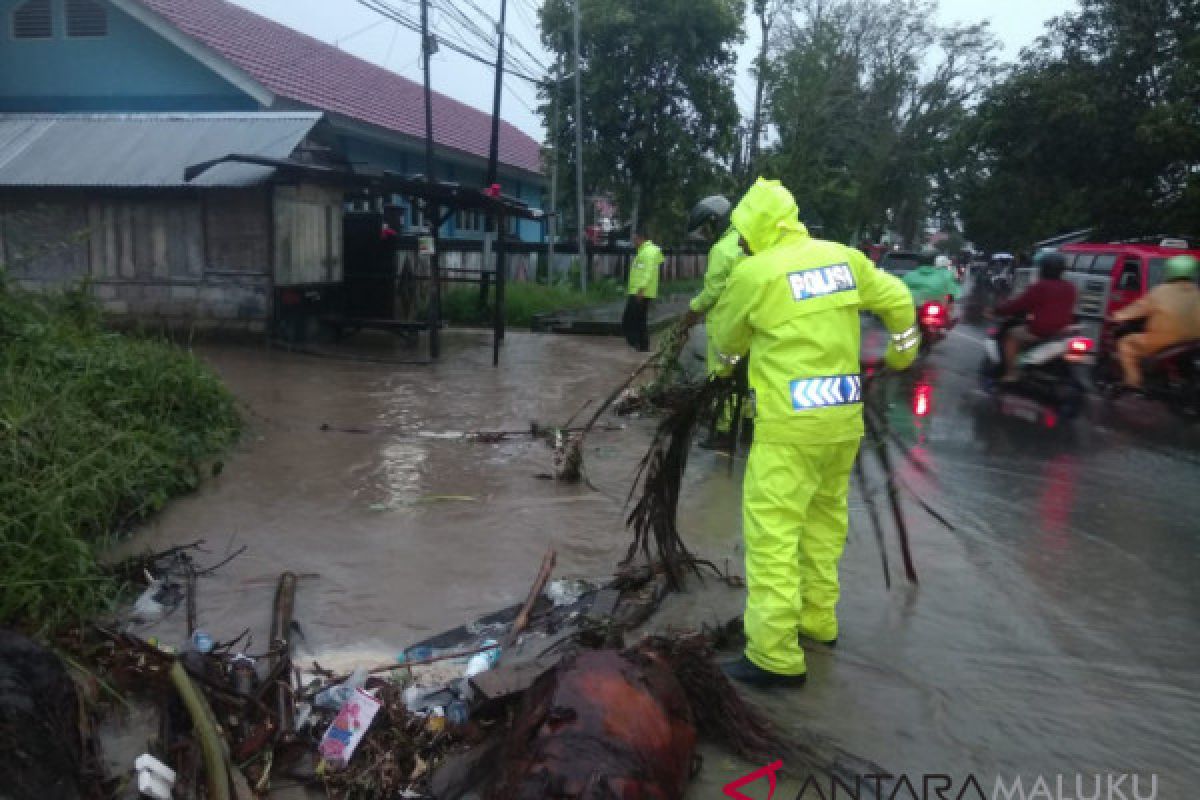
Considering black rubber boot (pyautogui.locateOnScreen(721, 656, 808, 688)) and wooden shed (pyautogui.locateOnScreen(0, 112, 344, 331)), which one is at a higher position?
wooden shed (pyautogui.locateOnScreen(0, 112, 344, 331))

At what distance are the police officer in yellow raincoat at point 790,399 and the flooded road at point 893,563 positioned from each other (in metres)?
0.38

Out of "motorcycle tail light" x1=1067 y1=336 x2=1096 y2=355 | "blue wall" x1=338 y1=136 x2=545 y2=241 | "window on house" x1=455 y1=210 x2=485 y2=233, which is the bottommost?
"motorcycle tail light" x1=1067 y1=336 x2=1096 y2=355

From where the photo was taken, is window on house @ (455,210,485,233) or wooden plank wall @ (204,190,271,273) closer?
wooden plank wall @ (204,190,271,273)

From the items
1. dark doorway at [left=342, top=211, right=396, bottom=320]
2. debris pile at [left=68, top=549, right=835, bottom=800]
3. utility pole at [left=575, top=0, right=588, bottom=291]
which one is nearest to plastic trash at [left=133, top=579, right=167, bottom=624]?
debris pile at [left=68, top=549, right=835, bottom=800]

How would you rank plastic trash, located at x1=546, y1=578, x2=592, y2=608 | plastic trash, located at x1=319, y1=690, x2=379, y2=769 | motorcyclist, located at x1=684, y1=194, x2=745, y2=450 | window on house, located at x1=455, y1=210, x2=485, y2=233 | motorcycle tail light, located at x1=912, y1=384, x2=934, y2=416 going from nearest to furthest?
1. plastic trash, located at x1=319, y1=690, x2=379, y2=769
2. plastic trash, located at x1=546, y1=578, x2=592, y2=608
3. motorcyclist, located at x1=684, y1=194, x2=745, y2=450
4. motorcycle tail light, located at x1=912, y1=384, x2=934, y2=416
5. window on house, located at x1=455, y1=210, x2=485, y2=233

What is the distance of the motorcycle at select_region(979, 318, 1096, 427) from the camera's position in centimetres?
914

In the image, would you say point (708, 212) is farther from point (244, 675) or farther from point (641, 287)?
point (244, 675)

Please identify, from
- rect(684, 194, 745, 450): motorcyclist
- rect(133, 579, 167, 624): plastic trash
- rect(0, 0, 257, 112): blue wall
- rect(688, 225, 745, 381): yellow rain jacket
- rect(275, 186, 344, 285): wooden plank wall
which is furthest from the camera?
rect(0, 0, 257, 112): blue wall

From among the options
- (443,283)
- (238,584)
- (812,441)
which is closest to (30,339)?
(238,584)

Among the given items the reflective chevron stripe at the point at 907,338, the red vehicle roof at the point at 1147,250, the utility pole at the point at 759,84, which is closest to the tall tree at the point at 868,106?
the utility pole at the point at 759,84

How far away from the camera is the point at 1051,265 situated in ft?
30.0

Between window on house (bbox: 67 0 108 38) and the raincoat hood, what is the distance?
57.1 feet

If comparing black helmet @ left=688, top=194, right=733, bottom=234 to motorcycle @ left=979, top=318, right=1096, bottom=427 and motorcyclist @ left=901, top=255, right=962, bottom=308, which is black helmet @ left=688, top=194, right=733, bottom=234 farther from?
motorcyclist @ left=901, top=255, right=962, bottom=308

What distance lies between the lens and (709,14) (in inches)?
814
